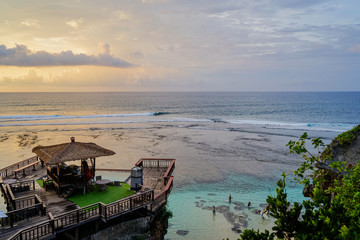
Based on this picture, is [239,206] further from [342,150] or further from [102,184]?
[102,184]

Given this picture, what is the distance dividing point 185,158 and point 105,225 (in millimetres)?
23725

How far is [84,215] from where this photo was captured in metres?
10.6

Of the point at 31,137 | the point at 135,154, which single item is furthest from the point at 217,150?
the point at 31,137

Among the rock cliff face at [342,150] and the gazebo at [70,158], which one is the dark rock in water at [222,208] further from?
the gazebo at [70,158]

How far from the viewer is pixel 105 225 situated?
37.2ft

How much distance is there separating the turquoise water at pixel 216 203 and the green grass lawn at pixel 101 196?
5148 mm

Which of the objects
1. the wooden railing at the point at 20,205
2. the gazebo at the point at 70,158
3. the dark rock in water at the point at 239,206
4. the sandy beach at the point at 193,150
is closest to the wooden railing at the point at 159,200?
the gazebo at the point at 70,158

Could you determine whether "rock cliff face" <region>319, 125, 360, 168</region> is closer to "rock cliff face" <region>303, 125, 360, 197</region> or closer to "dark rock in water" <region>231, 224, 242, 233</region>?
"rock cliff face" <region>303, 125, 360, 197</region>

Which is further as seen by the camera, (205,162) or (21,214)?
(205,162)

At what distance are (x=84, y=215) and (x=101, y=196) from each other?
248 cm

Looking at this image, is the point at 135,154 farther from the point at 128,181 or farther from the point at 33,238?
the point at 33,238

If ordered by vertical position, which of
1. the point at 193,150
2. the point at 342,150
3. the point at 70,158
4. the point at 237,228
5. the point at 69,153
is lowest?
the point at 237,228

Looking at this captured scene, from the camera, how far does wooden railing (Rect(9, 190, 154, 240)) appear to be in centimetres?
919

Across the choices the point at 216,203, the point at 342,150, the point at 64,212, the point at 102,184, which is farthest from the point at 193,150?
the point at 64,212
